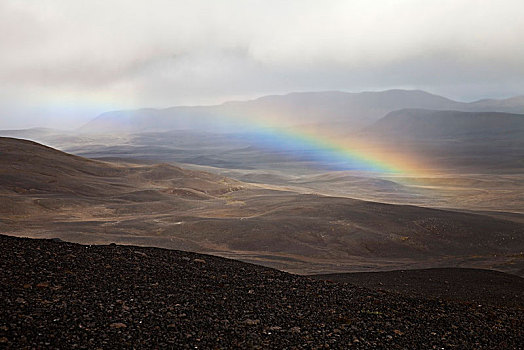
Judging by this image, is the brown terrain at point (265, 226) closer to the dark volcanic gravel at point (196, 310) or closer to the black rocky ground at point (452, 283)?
the black rocky ground at point (452, 283)

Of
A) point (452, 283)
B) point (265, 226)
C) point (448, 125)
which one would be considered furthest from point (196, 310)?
point (448, 125)

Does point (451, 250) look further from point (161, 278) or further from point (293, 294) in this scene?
point (161, 278)

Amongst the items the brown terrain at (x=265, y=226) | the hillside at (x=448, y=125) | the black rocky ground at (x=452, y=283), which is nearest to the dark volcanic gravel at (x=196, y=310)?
the black rocky ground at (x=452, y=283)

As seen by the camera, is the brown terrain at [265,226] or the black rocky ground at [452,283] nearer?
the black rocky ground at [452,283]

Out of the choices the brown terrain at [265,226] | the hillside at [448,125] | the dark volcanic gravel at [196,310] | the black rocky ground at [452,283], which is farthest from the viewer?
the hillside at [448,125]

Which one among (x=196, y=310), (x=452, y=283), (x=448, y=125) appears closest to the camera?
(x=196, y=310)

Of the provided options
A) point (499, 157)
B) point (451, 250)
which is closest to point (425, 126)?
point (499, 157)

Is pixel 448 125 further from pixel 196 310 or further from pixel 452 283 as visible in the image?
pixel 196 310

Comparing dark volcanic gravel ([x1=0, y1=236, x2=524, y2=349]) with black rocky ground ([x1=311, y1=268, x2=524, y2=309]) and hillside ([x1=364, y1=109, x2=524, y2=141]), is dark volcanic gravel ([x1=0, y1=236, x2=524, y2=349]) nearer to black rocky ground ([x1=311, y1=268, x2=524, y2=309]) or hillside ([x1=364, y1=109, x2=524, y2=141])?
black rocky ground ([x1=311, y1=268, x2=524, y2=309])
